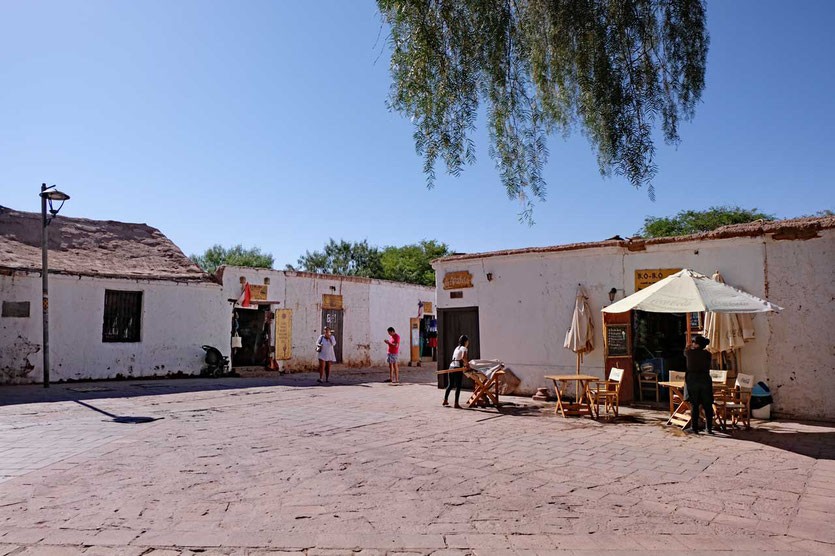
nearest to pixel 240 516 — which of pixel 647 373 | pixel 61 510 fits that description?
pixel 61 510

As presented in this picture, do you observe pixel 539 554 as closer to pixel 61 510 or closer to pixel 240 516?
pixel 240 516

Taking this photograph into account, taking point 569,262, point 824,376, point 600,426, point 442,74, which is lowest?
point 600,426

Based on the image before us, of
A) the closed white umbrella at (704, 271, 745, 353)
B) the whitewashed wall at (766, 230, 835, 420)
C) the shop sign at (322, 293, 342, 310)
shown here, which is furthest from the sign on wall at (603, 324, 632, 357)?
the shop sign at (322, 293, 342, 310)

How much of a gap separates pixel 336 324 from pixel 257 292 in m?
4.01

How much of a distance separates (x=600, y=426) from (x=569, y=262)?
420 centimetres

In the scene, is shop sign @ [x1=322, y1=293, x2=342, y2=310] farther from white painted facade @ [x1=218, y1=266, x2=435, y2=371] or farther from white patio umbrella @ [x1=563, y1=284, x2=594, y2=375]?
white patio umbrella @ [x1=563, y1=284, x2=594, y2=375]

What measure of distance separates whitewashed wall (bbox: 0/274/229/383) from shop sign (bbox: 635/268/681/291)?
526 inches

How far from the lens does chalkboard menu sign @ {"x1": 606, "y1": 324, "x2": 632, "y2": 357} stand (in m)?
11.2

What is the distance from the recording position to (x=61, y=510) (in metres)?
4.46

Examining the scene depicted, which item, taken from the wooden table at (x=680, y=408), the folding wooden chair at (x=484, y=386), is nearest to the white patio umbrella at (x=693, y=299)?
the wooden table at (x=680, y=408)

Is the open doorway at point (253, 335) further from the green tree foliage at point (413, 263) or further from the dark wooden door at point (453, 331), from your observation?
the green tree foliage at point (413, 263)

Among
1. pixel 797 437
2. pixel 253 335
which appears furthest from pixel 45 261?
pixel 797 437

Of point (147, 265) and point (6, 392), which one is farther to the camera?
point (147, 265)

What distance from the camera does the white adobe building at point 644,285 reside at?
361 inches
